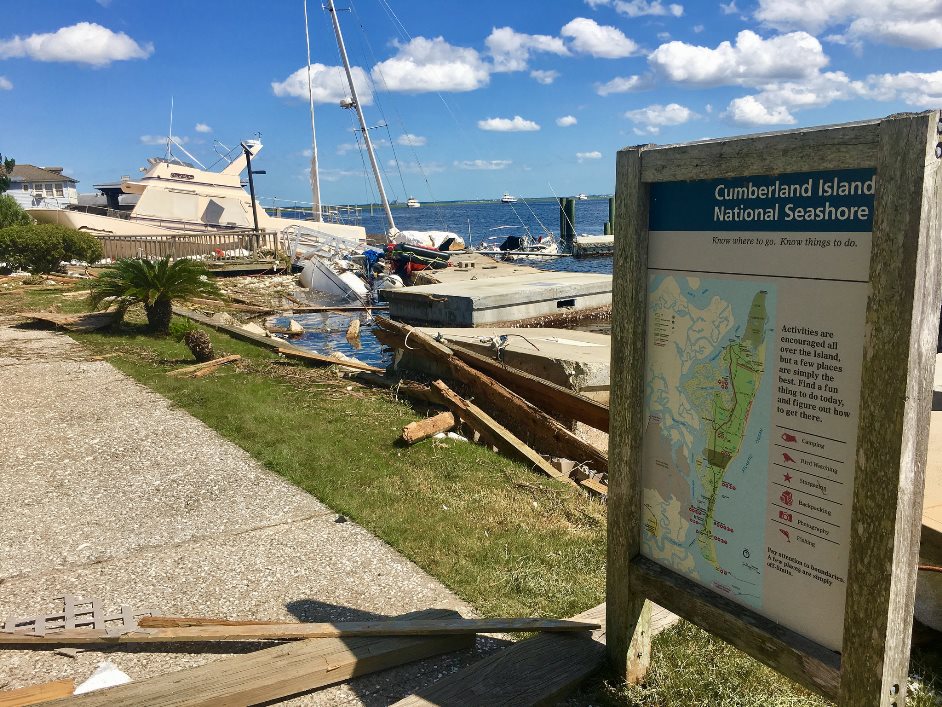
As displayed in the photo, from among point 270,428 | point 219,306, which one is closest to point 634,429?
point 270,428

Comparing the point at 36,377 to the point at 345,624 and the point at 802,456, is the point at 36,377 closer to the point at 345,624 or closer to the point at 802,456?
the point at 345,624

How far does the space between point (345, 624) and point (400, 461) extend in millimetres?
3088

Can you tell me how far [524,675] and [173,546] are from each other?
2.86 meters

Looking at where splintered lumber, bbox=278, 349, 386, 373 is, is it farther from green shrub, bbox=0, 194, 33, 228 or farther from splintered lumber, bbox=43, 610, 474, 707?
green shrub, bbox=0, 194, 33, 228

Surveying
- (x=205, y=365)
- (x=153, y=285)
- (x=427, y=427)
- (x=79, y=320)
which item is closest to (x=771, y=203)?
(x=427, y=427)

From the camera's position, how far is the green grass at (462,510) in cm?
355

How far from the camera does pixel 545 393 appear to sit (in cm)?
775

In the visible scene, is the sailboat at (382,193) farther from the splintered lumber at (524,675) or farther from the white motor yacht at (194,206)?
the splintered lumber at (524,675)

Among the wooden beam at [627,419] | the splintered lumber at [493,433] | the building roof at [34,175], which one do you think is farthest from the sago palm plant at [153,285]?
the building roof at [34,175]

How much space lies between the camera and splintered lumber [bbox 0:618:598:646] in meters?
3.71

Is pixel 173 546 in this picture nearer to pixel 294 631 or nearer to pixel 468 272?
pixel 294 631

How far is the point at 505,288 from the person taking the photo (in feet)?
49.9

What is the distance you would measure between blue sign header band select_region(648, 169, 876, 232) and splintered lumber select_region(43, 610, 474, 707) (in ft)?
7.56

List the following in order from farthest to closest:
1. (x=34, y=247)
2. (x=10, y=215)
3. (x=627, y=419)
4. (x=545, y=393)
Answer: (x=10, y=215) < (x=34, y=247) < (x=545, y=393) < (x=627, y=419)
